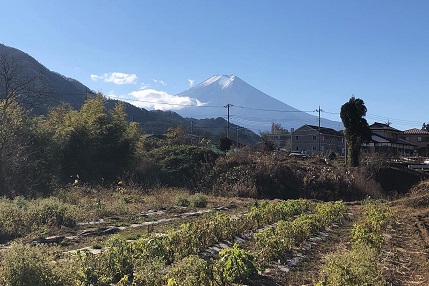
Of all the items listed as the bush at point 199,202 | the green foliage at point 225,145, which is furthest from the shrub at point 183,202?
the green foliage at point 225,145

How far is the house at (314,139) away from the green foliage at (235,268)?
51.3 metres

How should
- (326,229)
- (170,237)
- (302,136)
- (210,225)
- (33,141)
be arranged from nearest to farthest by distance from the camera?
(170,237), (210,225), (326,229), (33,141), (302,136)

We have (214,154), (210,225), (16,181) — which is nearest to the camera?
(210,225)

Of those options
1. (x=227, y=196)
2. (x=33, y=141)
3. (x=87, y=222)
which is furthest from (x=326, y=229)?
(x=33, y=141)

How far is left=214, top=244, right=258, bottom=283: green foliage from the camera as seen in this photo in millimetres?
4090

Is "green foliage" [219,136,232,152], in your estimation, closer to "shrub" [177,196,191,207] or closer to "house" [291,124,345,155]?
"shrub" [177,196,191,207]

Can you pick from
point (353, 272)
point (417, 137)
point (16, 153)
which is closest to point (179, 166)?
point (16, 153)

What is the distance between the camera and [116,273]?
4.20 m

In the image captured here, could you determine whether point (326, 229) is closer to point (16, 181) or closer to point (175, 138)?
point (16, 181)

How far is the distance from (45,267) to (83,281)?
0.40m

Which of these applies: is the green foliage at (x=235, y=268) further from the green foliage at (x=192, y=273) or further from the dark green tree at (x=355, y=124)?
the dark green tree at (x=355, y=124)

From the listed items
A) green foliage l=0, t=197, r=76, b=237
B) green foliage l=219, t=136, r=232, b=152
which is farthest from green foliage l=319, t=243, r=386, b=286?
green foliage l=219, t=136, r=232, b=152

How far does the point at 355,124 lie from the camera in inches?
814

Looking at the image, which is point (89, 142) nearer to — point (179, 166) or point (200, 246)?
point (179, 166)
